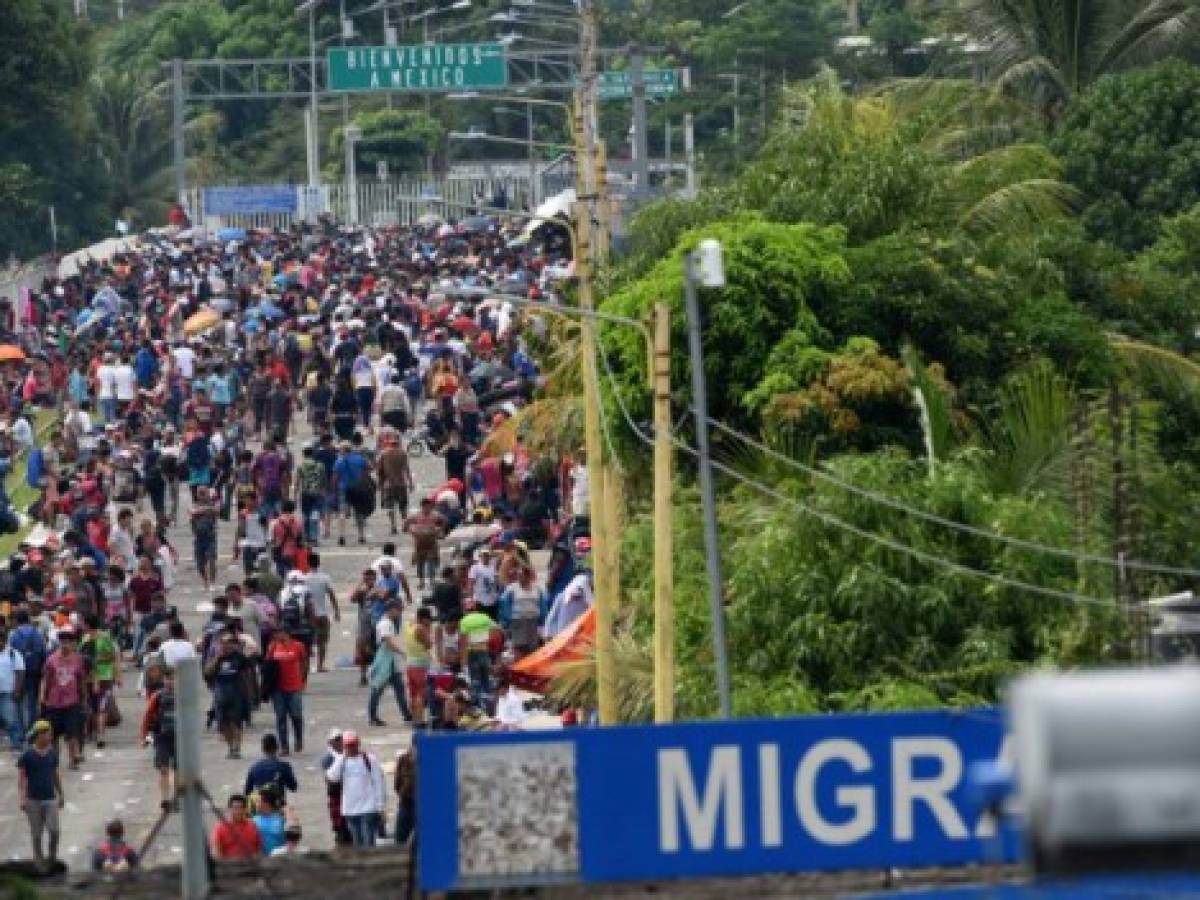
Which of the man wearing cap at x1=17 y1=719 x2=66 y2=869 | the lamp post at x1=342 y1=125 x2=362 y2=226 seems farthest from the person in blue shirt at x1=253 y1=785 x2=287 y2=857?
the lamp post at x1=342 y1=125 x2=362 y2=226

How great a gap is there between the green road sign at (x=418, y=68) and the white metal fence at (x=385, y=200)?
1221 cm

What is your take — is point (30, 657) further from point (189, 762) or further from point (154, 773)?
point (189, 762)

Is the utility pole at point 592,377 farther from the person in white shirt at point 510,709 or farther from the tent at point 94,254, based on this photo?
the tent at point 94,254

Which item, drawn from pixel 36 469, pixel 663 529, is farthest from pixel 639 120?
pixel 663 529

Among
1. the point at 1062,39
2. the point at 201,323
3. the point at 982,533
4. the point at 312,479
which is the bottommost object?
the point at 982,533

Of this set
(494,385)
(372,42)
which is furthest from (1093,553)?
(372,42)

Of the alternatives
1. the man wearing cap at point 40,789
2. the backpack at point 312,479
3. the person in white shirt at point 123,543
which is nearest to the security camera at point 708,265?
the man wearing cap at point 40,789

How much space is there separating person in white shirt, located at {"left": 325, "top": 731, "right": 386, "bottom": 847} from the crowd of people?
21 mm

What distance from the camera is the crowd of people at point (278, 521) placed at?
3177cm

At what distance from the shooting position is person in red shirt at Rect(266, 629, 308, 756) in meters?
32.4

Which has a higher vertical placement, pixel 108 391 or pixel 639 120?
pixel 639 120

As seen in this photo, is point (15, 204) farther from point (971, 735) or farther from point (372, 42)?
point (971, 735)

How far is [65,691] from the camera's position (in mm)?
31969

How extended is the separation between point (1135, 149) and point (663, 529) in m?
27.1
